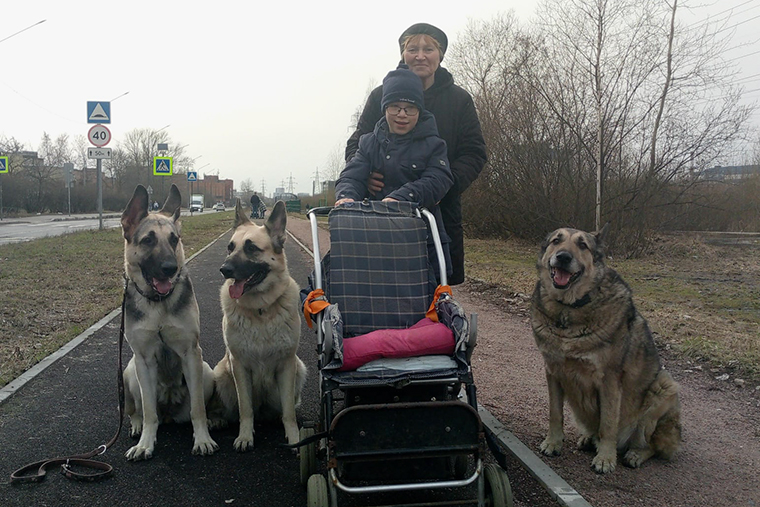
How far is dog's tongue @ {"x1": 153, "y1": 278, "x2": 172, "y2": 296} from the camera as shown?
12.8 ft

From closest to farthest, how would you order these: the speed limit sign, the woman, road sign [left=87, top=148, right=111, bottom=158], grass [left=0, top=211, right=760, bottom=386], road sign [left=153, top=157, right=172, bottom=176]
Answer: the woman → grass [left=0, top=211, right=760, bottom=386] → the speed limit sign → road sign [left=87, top=148, right=111, bottom=158] → road sign [left=153, top=157, right=172, bottom=176]

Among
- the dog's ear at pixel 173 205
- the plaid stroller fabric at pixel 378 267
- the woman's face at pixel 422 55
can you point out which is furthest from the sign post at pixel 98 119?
the plaid stroller fabric at pixel 378 267

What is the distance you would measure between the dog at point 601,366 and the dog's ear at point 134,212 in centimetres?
292

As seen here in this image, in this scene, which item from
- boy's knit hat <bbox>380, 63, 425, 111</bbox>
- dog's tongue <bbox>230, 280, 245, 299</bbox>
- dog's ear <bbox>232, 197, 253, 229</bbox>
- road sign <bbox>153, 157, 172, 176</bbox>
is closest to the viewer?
boy's knit hat <bbox>380, 63, 425, 111</bbox>

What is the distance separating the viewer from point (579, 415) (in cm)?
384

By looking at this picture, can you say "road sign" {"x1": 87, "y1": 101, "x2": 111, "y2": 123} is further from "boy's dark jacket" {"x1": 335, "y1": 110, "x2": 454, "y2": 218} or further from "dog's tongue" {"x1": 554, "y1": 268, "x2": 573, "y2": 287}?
"dog's tongue" {"x1": 554, "y1": 268, "x2": 573, "y2": 287}

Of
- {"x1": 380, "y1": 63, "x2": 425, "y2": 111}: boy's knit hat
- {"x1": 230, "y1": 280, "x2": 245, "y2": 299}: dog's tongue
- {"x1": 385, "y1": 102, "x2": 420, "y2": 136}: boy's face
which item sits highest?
{"x1": 380, "y1": 63, "x2": 425, "y2": 111}: boy's knit hat

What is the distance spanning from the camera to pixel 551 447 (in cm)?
382

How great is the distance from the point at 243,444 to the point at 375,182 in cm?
206

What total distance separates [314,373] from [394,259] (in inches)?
108

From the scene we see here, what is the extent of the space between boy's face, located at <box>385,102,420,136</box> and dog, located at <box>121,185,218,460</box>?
1780 mm

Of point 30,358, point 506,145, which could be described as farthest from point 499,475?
point 506,145

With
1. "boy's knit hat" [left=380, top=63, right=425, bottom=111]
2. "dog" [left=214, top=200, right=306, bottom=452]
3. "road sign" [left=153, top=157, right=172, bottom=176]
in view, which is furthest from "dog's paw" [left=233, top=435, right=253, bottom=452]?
"road sign" [left=153, top=157, right=172, bottom=176]

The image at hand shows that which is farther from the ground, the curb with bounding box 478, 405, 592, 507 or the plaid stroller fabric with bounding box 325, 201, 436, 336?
the plaid stroller fabric with bounding box 325, 201, 436, 336
